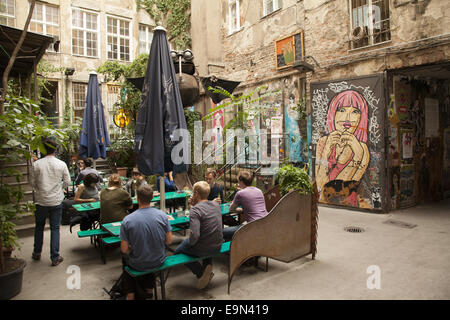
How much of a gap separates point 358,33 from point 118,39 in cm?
1536

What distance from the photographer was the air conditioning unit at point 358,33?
8312 mm

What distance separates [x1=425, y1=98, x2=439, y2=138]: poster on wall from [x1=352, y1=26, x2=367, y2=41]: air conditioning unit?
2983 millimetres

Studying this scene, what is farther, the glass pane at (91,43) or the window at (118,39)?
the window at (118,39)

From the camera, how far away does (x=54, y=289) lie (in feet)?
13.7

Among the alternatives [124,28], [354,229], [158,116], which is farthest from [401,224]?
[124,28]

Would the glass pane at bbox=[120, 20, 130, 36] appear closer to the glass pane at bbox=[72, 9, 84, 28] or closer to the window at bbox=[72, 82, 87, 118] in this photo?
the glass pane at bbox=[72, 9, 84, 28]

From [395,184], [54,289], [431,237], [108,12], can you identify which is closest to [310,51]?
[395,184]

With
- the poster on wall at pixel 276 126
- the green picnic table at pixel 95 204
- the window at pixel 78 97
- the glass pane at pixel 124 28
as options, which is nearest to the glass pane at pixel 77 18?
the glass pane at pixel 124 28

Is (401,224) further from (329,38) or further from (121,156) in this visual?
(121,156)

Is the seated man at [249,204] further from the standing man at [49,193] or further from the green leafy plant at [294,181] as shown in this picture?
the standing man at [49,193]

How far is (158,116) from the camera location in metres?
4.49

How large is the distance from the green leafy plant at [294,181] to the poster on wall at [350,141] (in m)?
4.05
